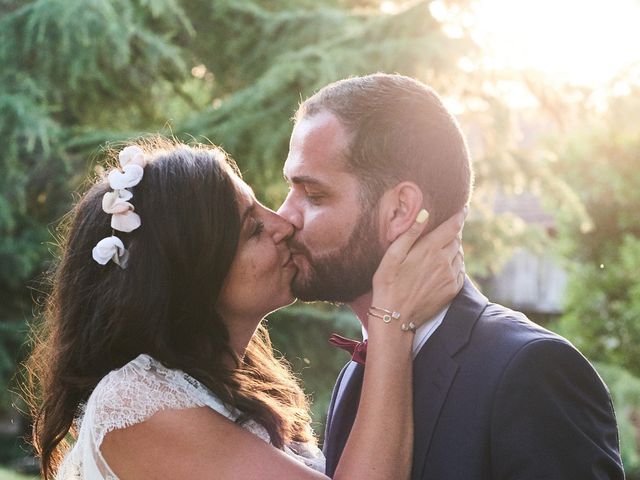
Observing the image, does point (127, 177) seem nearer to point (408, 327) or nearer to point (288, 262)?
point (288, 262)

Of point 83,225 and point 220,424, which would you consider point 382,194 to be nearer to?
point 220,424

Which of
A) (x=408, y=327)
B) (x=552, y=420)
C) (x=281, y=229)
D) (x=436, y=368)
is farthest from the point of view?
(x=281, y=229)

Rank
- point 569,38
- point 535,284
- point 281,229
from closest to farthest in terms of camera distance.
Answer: point 281,229
point 569,38
point 535,284

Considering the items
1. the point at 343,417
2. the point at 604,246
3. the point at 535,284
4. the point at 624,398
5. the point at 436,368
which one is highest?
the point at 436,368

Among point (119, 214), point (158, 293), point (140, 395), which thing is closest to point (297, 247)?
point (158, 293)

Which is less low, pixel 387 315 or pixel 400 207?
pixel 400 207

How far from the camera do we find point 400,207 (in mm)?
2541

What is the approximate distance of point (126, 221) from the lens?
2.73 meters

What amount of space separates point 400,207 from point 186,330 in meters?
0.80

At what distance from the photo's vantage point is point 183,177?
282cm

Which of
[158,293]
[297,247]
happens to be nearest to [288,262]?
[297,247]

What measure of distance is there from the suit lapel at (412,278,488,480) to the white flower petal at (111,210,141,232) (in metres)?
0.94

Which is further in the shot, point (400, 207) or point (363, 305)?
point (363, 305)

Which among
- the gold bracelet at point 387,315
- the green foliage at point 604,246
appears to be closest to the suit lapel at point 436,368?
the gold bracelet at point 387,315
